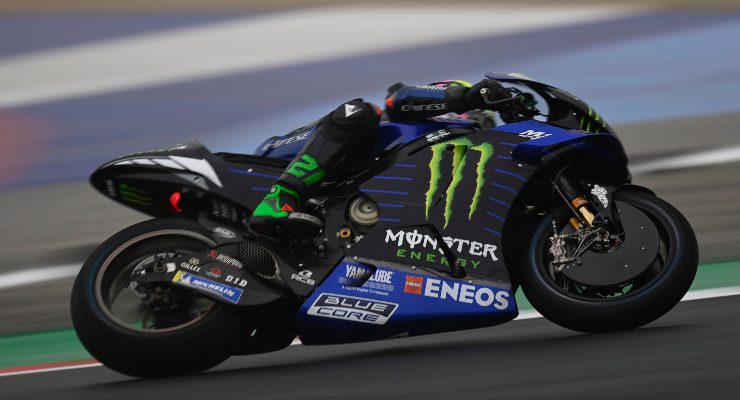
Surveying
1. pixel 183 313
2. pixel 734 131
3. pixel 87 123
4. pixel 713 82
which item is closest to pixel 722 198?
pixel 734 131

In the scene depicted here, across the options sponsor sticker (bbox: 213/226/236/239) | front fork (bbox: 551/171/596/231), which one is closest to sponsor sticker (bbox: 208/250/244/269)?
sponsor sticker (bbox: 213/226/236/239)

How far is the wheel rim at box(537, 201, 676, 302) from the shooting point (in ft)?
15.1

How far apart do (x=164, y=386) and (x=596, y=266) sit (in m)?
1.79

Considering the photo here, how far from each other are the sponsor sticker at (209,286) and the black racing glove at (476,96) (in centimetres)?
120

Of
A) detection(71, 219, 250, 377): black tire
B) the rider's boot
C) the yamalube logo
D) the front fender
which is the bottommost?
detection(71, 219, 250, 377): black tire

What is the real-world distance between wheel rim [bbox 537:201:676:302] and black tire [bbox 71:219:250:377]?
1.28 metres

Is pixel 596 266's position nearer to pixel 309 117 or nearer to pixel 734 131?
pixel 734 131

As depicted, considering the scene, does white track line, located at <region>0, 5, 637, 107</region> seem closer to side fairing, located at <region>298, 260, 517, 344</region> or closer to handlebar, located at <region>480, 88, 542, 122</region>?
handlebar, located at <region>480, 88, 542, 122</region>

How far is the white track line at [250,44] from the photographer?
1185 centimetres

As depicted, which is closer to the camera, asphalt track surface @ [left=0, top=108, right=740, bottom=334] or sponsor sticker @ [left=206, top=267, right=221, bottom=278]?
sponsor sticker @ [left=206, top=267, right=221, bottom=278]

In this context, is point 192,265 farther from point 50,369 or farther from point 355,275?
point 50,369

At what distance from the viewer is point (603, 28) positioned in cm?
1233

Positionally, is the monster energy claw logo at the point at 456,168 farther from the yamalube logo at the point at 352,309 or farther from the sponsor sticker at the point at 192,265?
the sponsor sticker at the point at 192,265

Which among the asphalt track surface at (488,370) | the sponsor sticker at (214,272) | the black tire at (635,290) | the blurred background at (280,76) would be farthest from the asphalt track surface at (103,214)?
the black tire at (635,290)
